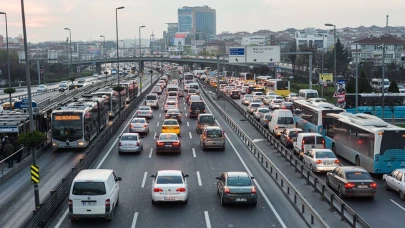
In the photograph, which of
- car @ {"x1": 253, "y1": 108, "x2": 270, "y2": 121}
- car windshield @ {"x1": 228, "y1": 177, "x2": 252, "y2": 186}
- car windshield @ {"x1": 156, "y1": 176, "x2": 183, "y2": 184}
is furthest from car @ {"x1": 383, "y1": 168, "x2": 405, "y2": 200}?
car @ {"x1": 253, "y1": 108, "x2": 270, "y2": 121}

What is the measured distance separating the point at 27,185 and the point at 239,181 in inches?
443

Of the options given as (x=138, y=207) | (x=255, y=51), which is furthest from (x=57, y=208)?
(x=255, y=51)

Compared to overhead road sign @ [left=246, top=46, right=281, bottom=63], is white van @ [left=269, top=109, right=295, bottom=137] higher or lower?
lower

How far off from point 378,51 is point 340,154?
123 meters

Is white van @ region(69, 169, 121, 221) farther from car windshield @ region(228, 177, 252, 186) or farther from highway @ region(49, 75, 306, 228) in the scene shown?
car windshield @ region(228, 177, 252, 186)

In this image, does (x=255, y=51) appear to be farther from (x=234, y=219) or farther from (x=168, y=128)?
(x=234, y=219)

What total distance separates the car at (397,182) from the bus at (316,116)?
10941 millimetres

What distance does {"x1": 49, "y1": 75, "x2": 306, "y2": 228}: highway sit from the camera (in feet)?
61.8

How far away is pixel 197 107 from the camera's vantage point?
183ft

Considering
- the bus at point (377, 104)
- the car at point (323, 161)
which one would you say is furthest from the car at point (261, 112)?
the car at point (323, 161)

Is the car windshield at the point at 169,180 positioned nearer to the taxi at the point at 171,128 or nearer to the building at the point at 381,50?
the taxi at the point at 171,128

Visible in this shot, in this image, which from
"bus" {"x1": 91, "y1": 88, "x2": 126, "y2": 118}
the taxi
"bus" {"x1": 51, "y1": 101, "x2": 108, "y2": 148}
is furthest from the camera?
"bus" {"x1": 91, "y1": 88, "x2": 126, "y2": 118}

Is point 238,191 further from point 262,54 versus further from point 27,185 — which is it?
point 262,54

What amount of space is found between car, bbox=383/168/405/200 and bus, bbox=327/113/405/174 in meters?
2.35
